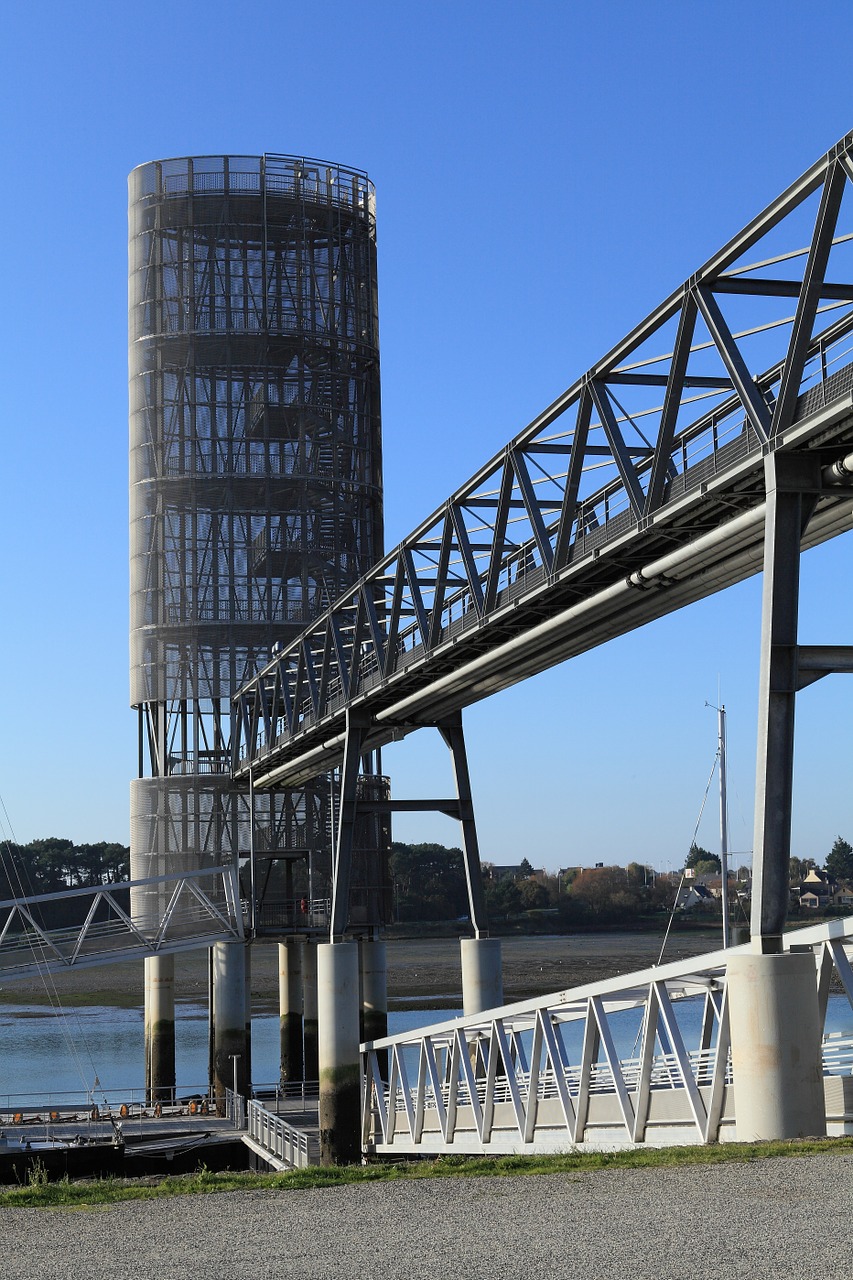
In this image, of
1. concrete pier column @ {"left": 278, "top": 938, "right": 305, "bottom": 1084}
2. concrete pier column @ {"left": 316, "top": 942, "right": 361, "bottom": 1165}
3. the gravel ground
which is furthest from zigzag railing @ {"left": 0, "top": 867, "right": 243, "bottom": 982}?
the gravel ground

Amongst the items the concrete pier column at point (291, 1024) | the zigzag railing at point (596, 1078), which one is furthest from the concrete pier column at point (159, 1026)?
the zigzag railing at point (596, 1078)

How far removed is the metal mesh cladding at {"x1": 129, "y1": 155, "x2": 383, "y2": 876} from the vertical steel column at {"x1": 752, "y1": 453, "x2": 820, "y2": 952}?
49261 mm

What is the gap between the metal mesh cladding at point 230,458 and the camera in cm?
6744

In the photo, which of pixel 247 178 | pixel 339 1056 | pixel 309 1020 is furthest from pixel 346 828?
pixel 247 178

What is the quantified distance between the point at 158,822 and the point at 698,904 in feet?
416

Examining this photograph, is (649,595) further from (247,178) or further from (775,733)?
(247,178)

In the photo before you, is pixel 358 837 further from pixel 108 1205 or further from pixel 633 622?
pixel 108 1205

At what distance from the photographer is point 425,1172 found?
16.9m

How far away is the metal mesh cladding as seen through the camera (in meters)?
67.4

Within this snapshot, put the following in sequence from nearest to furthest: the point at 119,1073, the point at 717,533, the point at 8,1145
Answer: the point at 717,533 → the point at 8,1145 → the point at 119,1073

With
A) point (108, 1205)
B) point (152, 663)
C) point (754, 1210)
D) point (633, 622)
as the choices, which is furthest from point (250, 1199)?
point (152, 663)

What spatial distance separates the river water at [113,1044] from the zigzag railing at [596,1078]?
1822 cm

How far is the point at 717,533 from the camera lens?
2089 centimetres

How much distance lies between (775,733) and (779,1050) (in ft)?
11.4
